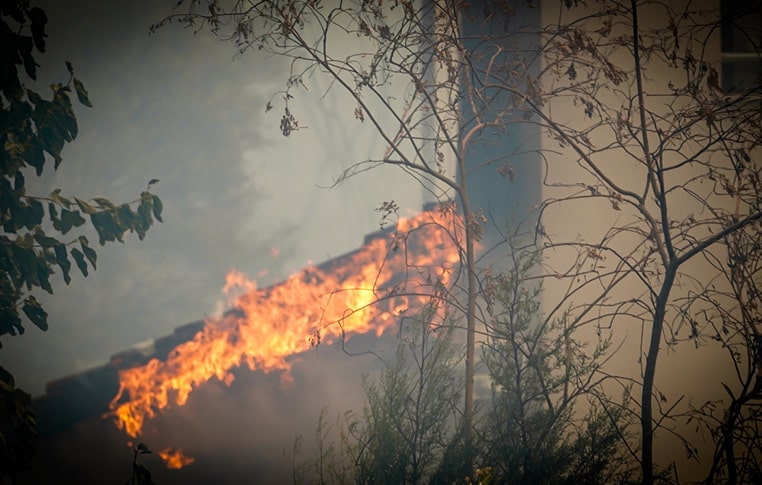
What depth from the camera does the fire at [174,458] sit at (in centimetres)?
248

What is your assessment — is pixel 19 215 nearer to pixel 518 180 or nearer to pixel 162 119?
pixel 162 119

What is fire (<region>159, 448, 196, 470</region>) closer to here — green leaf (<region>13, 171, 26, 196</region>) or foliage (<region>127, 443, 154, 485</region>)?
foliage (<region>127, 443, 154, 485</region>)

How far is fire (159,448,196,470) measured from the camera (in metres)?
2.48

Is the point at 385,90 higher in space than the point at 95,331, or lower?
higher

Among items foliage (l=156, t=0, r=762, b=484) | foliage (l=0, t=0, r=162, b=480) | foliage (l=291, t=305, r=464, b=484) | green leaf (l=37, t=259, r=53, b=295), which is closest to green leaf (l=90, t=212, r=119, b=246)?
foliage (l=0, t=0, r=162, b=480)

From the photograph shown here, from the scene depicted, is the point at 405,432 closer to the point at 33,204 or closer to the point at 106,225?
Answer: the point at 106,225

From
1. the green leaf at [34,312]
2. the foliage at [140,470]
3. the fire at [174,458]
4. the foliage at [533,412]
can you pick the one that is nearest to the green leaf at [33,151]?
the green leaf at [34,312]

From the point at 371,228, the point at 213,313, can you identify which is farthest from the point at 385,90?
the point at 213,313

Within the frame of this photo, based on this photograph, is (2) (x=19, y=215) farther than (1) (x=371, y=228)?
No

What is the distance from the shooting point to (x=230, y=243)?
8.88 feet

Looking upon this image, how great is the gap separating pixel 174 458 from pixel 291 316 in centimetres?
69

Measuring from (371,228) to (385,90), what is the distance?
1.96 feet

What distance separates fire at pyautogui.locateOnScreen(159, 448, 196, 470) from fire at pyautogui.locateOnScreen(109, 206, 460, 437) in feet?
0.41

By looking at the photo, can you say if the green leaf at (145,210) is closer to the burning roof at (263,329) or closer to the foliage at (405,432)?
the burning roof at (263,329)
